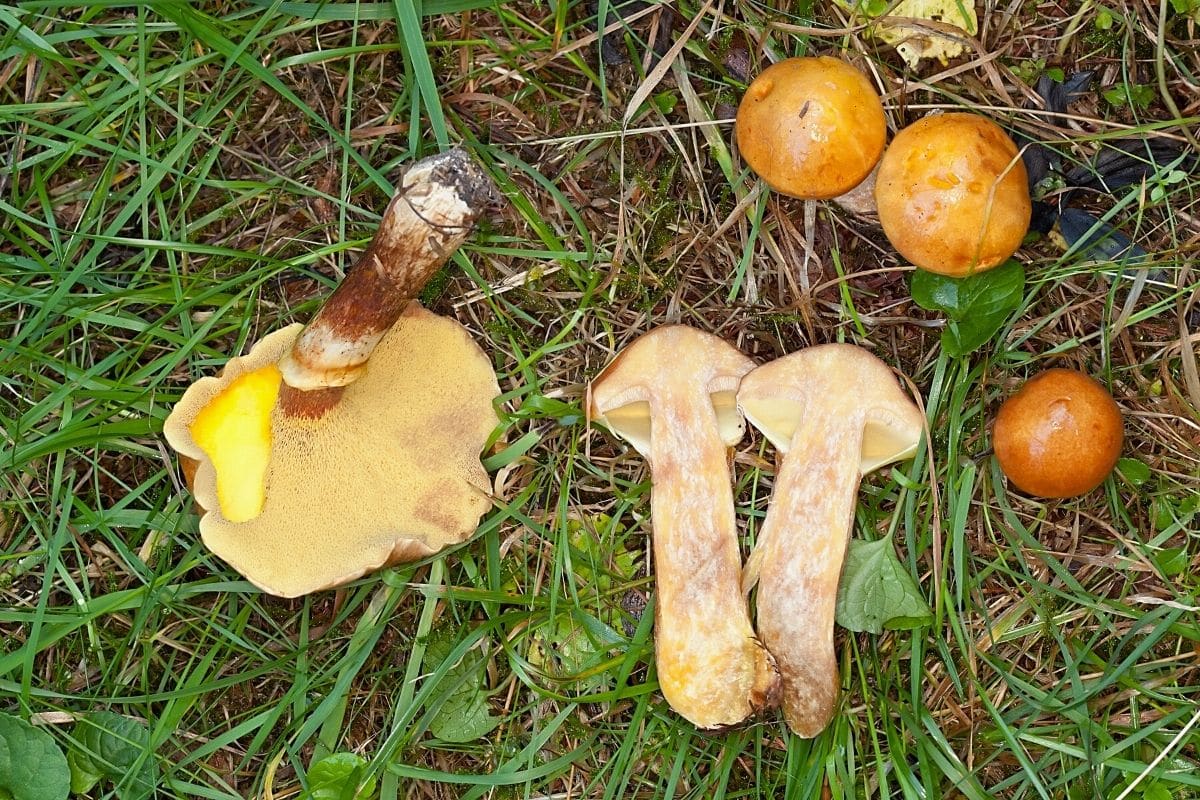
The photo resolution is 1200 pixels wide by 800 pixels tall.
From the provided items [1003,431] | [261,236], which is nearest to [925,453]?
[1003,431]

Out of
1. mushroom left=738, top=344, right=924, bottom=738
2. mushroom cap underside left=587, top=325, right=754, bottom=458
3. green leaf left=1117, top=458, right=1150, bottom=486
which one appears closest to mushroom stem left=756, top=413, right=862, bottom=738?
mushroom left=738, top=344, right=924, bottom=738

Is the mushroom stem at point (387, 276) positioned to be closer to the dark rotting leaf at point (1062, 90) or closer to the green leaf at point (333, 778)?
the green leaf at point (333, 778)

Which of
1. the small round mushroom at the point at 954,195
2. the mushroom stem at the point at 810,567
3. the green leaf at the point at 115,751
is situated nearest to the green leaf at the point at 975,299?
the small round mushroom at the point at 954,195

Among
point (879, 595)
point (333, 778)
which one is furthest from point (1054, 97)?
point (333, 778)

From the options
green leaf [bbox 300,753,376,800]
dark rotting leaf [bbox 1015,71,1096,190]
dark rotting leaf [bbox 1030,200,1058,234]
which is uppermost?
dark rotting leaf [bbox 1015,71,1096,190]

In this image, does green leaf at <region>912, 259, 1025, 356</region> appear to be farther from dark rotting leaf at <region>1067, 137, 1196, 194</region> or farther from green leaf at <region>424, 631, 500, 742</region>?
green leaf at <region>424, 631, 500, 742</region>

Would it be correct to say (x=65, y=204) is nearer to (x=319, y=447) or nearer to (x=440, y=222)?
(x=319, y=447)
